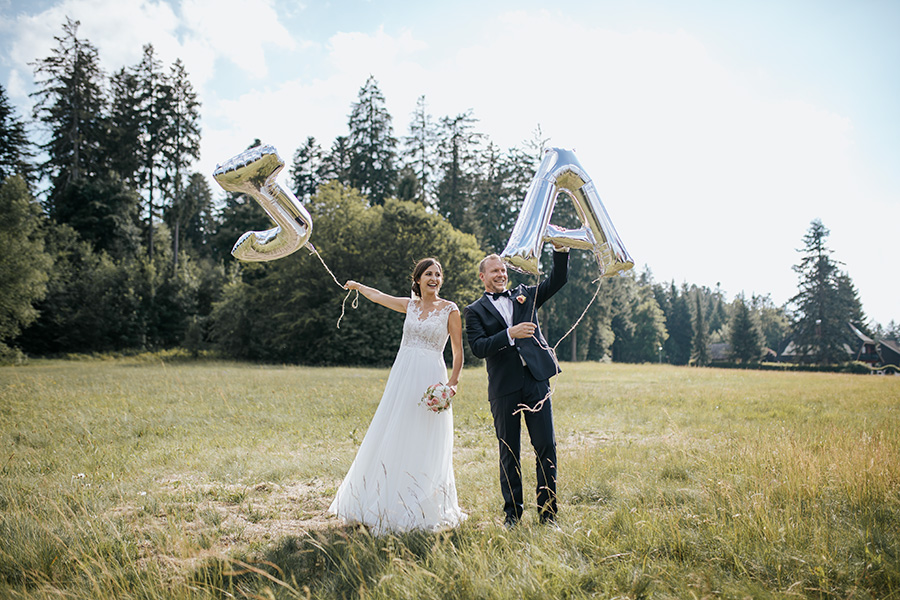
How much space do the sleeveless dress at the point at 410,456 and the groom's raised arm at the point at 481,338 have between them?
12.6 inches

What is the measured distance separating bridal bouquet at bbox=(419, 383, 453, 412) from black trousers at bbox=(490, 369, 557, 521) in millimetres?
414

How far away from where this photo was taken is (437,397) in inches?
167

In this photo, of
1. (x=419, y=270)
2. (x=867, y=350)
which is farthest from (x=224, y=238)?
(x=867, y=350)

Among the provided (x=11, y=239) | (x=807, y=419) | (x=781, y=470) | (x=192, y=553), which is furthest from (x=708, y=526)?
(x=11, y=239)

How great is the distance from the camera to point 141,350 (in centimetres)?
3388

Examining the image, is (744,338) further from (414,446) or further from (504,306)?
(414,446)

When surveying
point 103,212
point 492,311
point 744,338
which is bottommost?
point 492,311

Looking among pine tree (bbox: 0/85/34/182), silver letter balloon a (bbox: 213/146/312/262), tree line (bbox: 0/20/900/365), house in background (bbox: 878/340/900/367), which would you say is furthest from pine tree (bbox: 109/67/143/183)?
house in background (bbox: 878/340/900/367)

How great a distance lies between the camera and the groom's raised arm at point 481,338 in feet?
13.2

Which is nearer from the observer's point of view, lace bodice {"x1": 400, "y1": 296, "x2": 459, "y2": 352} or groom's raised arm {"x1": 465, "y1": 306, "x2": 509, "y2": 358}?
groom's raised arm {"x1": 465, "y1": 306, "x2": 509, "y2": 358}

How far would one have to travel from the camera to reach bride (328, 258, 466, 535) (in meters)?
4.22

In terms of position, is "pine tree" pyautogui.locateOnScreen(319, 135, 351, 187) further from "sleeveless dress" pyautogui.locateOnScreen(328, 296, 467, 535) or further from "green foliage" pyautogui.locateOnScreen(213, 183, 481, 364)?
"sleeveless dress" pyautogui.locateOnScreen(328, 296, 467, 535)

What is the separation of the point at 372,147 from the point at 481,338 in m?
41.0

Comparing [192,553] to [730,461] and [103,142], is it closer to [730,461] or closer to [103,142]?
[730,461]
